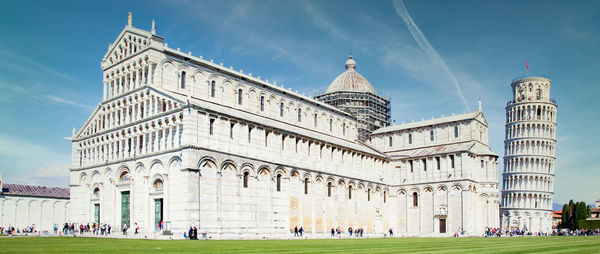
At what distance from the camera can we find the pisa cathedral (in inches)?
1687

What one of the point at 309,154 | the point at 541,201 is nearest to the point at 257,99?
the point at 309,154

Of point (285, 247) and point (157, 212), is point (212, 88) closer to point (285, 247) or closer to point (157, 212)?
point (157, 212)

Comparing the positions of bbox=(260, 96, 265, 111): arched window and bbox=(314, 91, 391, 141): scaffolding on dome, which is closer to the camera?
bbox=(260, 96, 265, 111): arched window

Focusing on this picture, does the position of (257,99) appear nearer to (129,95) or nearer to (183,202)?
(129,95)

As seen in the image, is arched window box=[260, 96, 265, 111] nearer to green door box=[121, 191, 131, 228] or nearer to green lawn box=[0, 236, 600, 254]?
green door box=[121, 191, 131, 228]

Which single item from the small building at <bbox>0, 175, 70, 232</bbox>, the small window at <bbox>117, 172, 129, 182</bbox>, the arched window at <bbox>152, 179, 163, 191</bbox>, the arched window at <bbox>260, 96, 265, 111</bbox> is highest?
the arched window at <bbox>260, 96, 265, 111</bbox>

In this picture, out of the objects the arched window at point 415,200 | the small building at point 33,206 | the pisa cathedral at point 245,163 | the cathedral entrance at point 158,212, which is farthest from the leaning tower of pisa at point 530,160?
the small building at point 33,206

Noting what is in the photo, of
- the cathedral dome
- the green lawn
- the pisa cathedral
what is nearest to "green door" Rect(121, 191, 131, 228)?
the pisa cathedral

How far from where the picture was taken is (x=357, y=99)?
256ft

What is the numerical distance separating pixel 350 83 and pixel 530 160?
124 feet

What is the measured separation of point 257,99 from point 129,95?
14.6 meters

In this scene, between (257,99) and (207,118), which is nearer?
(207,118)

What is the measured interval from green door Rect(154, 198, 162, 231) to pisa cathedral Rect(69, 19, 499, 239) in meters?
0.20

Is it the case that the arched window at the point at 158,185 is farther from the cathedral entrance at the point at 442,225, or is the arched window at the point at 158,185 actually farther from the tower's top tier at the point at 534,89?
the tower's top tier at the point at 534,89
